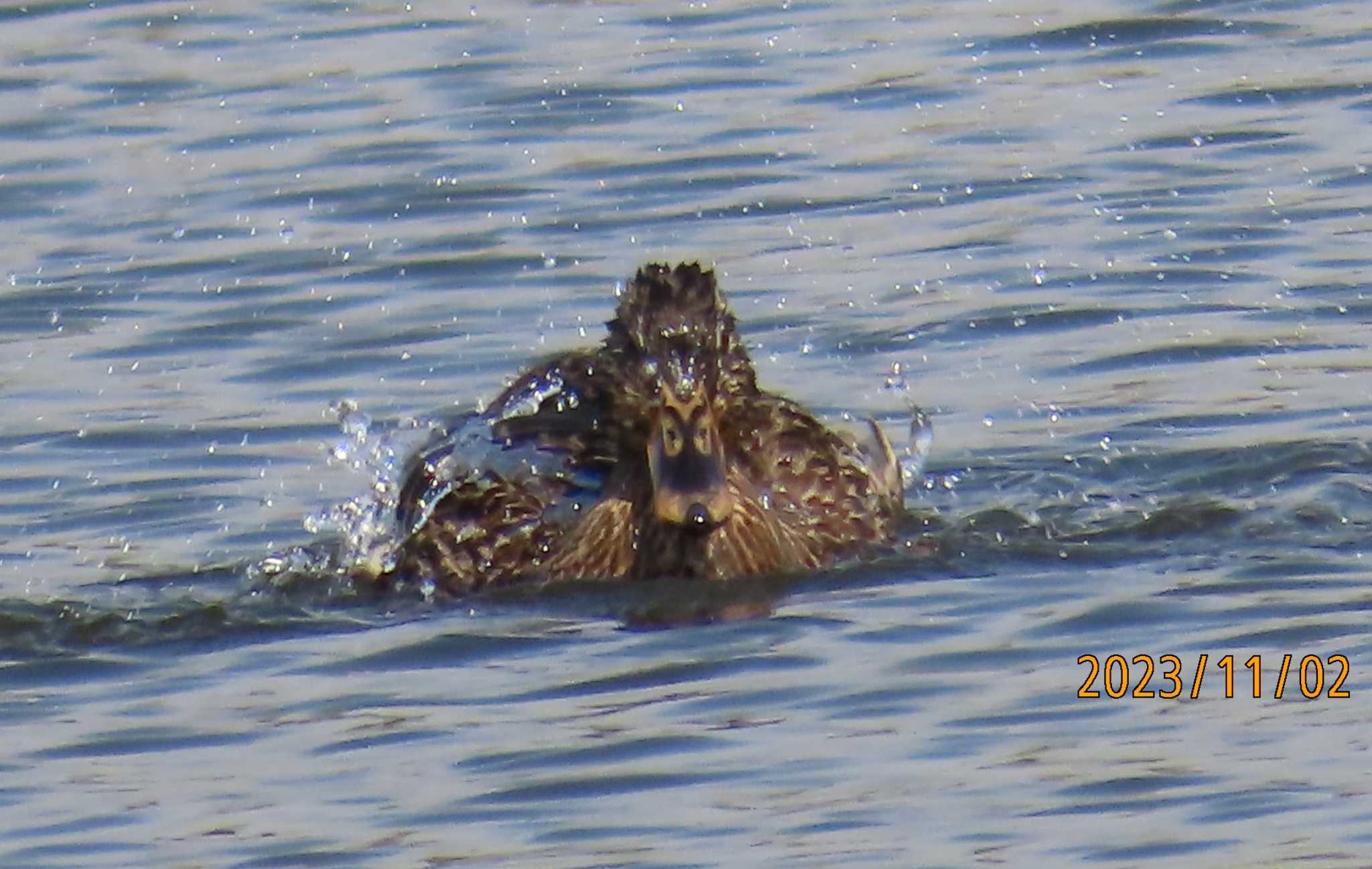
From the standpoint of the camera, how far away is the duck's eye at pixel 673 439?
986 centimetres

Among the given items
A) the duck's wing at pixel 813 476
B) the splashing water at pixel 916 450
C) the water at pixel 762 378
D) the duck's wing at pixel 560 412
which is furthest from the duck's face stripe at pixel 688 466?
the splashing water at pixel 916 450

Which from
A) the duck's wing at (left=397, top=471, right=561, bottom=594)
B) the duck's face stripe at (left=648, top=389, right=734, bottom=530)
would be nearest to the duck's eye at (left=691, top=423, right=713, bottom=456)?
the duck's face stripe at (left=648, top=389, right=734, bottom=530)

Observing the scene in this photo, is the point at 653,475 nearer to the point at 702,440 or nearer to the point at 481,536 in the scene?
the point at 702,440

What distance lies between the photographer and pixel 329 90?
51.9ft

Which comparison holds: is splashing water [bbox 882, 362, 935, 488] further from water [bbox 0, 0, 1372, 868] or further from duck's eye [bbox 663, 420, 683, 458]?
duck's eye [bbox 663, 420, 683, 458]

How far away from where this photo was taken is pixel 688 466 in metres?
9.88

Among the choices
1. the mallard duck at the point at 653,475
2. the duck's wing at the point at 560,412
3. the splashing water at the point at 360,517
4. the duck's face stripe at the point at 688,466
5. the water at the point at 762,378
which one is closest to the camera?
the water at the point at 762,378

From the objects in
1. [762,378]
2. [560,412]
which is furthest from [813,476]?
[762,378]

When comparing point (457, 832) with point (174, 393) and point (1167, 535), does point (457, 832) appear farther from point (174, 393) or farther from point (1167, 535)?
point (174, 393)

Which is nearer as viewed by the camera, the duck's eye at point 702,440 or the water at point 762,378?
the water at point 762,378

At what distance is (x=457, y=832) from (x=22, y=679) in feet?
6.27

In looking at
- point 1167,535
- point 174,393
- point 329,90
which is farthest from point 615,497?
point 329,90

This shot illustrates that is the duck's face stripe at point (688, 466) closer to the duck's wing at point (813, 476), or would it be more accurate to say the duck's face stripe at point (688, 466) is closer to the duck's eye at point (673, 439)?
the duck's eye at point (673, 439)

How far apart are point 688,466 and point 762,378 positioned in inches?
85.5
